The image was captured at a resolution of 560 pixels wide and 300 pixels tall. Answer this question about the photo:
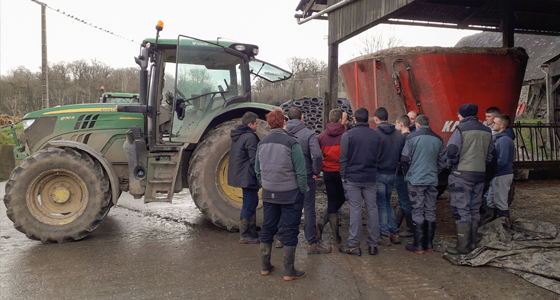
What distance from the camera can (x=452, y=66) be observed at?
5.65 m

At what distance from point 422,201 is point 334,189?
3.44 ft

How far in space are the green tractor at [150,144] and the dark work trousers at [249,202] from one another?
378 millimetres

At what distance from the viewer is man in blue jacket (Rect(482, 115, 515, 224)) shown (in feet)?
16.2

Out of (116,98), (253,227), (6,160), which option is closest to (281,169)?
(253,227)

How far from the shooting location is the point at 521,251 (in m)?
4.05

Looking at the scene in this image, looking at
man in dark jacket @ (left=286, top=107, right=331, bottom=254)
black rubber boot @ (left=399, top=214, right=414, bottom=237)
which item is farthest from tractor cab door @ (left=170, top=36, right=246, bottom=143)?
black rubber boot @ (left=399, top=214, right=414, bottom=237)

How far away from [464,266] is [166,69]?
441cm

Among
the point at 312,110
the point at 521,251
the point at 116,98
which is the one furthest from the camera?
the point at 116,98

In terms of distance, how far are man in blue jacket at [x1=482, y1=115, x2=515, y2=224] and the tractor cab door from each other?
3.71m

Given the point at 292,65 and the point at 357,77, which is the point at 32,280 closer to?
the point at 357,77

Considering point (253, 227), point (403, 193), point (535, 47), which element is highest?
point (535, 47)

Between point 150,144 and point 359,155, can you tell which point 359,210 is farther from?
point 150,144

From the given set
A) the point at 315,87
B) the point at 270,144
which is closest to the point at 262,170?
the point at 270,144

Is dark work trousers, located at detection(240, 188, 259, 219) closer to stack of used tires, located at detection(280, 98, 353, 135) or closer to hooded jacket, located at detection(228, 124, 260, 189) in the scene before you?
hooded jacket, located at detection(228, 124, 260, 189)
